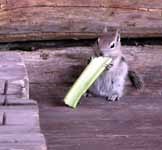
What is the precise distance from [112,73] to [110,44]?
0.64 feet

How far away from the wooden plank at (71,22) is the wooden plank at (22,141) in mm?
2082

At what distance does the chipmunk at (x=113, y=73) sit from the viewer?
387 centimetres

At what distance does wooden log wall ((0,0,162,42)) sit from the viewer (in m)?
3.75

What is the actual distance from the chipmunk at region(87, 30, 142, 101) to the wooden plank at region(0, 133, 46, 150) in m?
2.09

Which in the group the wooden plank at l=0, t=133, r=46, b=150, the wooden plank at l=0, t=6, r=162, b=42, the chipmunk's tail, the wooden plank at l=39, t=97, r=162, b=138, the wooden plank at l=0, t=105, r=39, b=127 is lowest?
the chipmunk's tail

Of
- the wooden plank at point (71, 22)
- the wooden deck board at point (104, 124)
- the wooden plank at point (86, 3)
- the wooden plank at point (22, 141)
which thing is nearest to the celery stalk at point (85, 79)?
the wooden deck board at point (104, 124)

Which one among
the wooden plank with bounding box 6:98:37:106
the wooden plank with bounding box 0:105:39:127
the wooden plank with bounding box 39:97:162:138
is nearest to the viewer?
the wooden plank with bounding box 0:105:39:127

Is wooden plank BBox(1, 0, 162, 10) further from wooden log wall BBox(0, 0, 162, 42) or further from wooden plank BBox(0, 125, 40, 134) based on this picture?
wooden plank BBox(0, 125, 40, 134)

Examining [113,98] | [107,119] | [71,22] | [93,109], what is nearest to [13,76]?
[107,119]

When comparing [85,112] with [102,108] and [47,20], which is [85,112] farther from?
[47,20]

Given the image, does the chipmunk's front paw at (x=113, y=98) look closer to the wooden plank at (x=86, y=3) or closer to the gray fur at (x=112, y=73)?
the gray fur at (x=112, y=73)

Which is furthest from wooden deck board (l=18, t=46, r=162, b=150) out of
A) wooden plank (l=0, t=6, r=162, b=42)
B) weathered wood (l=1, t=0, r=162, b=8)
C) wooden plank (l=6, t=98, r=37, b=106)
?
wooden plank (l=6, t=98, r=37, b=106)

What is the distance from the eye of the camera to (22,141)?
1.66 m

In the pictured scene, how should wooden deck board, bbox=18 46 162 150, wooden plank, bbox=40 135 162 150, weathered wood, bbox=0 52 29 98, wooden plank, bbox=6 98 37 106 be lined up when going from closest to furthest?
wooden plank, bbox=6 98 37 106 → weathered wood, bbox=0 52 29 98 → wooden plank, bbox=40 135 162 150 → wooden deck board, bbox=18 46 162 150
